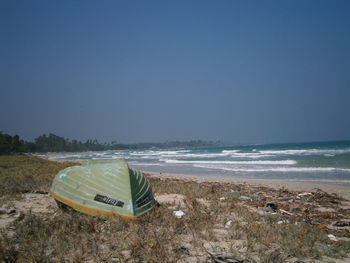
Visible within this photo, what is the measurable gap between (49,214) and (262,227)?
396 cm

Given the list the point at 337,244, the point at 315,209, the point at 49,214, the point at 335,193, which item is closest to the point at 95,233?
the point at 49,214

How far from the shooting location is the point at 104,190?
4324mm

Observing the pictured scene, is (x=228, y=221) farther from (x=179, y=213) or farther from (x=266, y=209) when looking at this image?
(x=266, y=209)

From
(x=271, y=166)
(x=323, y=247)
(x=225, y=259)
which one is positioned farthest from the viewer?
(x=271, y=166)

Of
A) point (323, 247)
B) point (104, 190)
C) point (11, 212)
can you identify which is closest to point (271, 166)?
point (323, 247)

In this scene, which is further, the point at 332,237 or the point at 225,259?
the point at 332,237

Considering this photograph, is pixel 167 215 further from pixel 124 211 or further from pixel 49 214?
pixel 49 214

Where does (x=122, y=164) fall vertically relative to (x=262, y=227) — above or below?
above

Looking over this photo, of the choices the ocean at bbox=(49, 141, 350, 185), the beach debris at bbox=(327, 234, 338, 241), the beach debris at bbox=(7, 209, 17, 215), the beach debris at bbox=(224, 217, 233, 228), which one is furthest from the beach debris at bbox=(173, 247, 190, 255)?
the ocean at bbox=(49, 141, 350, 185)

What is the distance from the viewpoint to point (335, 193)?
8.54 meters

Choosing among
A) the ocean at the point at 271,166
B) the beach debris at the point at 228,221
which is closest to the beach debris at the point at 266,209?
the beach debris at the point at 228,221

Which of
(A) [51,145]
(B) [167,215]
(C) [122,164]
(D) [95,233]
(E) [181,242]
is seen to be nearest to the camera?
(E) [181,242]

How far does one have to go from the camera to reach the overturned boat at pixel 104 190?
4172 mm

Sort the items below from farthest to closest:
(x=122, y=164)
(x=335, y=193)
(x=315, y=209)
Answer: (x=335, y=193)
(x=315, y=209)
(x=122, y=164)
